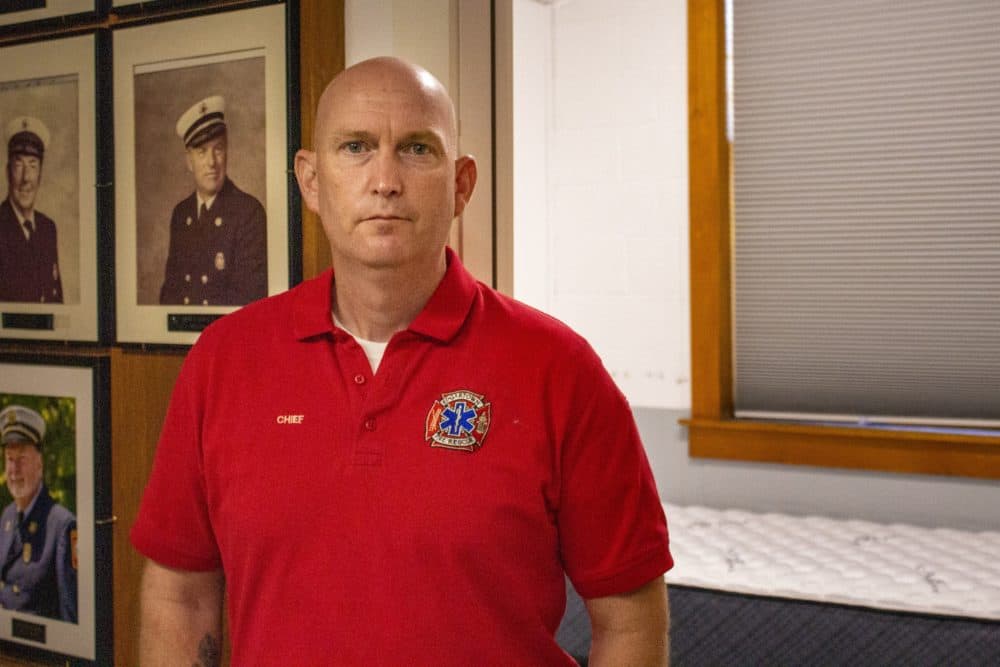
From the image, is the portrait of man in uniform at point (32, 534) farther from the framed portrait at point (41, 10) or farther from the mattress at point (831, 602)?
the mattress at point (831, 602)

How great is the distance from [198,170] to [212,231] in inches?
4.8

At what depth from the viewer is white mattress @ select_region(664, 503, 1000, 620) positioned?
106 inches

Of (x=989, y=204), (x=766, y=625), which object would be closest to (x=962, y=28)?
(x=989, y=204)

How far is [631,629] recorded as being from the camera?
127 centimetres

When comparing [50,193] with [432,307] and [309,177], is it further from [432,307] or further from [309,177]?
[432,307]

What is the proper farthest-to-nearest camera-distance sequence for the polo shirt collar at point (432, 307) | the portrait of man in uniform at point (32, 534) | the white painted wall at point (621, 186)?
1. the white painted wall at point (621, 186)
2. the portrait of man in uniform at point (32, 534)
3. the polo shirt collar at point (432, 307)

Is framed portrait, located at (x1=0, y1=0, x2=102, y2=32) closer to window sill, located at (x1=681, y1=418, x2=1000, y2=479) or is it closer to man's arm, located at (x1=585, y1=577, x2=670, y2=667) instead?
man's arm, located at (x1=585, y1=577, x2=670, y2=667)

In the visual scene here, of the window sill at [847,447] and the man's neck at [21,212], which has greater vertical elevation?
the man's neck at [21,212]

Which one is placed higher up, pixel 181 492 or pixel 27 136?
pixel 27 136

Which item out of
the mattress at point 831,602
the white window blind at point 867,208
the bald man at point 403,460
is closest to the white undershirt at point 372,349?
the bald man at point 403,460

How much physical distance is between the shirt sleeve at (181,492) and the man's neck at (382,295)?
8.1 inches

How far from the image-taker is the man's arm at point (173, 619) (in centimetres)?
140

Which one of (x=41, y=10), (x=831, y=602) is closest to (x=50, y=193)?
(x=41, y=10)

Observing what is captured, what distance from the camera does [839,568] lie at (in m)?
2.96
